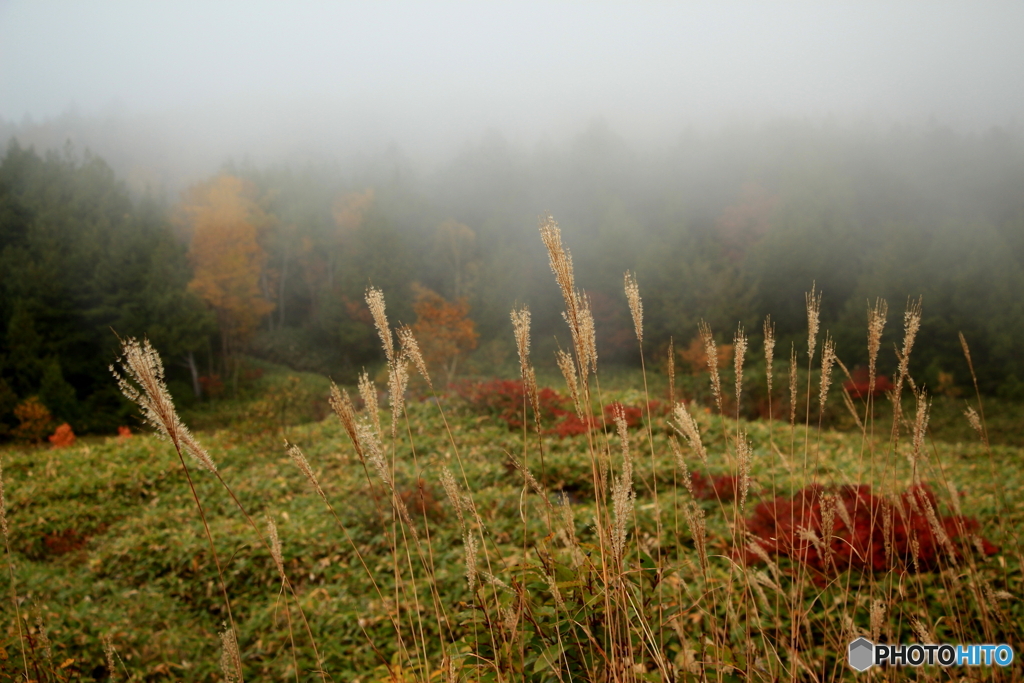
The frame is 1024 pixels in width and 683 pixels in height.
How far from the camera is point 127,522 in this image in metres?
5.27

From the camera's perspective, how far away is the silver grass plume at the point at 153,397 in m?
0.80

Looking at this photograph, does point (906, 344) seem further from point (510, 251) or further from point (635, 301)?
point (510, 251)

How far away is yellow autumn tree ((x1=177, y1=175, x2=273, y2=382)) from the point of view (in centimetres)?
1648

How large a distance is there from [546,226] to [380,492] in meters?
4.72

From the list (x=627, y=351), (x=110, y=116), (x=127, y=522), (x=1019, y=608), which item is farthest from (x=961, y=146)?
(x=110, y=116)

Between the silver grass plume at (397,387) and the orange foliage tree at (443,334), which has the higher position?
the silver grass plume at (397,387)

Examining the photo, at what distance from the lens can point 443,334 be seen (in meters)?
14.4

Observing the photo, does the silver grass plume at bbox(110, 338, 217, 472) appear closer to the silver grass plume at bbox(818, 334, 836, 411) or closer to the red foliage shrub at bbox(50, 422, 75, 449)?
the silver grass plume at bbox(818, 334, 836, 411)

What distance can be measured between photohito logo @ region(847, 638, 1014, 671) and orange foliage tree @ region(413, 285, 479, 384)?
Result: 12.5 metres

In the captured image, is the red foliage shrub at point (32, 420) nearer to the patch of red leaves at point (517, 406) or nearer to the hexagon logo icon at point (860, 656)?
the patch of red leaves at point (517, 406)

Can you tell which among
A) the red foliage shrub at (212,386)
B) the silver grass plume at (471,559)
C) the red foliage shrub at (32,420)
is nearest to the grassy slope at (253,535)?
the silver grass plume at (471,559)

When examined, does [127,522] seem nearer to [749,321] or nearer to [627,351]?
[627,351]

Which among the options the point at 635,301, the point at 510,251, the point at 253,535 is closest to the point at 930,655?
the point at 635,301

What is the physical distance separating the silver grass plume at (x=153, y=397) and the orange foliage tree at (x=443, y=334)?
12863 mm
